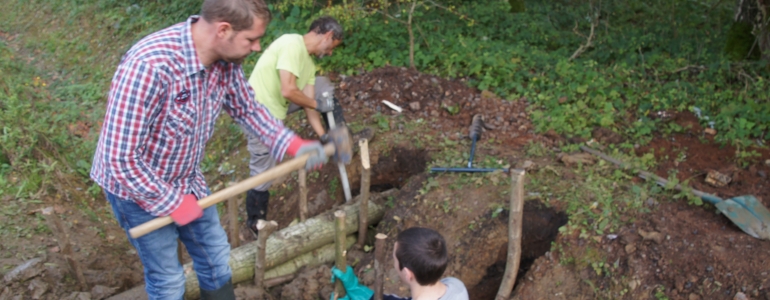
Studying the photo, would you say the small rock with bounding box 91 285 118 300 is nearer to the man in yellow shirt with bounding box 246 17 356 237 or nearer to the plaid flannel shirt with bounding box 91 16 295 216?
the man in yellow shirt with bounding box 246 17 356 237

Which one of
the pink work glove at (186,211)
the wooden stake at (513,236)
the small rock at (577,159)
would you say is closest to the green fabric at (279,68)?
the wooden stake at (513,236)

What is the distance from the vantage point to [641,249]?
388cm

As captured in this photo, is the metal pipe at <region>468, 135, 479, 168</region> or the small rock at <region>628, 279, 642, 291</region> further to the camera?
the metal pipe at <region>468, 135, 479, 168</region>

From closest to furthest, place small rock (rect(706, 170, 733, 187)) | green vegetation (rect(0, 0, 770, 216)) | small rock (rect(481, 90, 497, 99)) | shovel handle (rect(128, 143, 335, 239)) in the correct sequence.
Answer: shovel handle (rect(128, 143, 335, 239))
small rock (rect(706, 170, 733, 187))
green vegetation (rect(0, 0, 770, 216))
small rock (rect(481, 90, 497, 99))

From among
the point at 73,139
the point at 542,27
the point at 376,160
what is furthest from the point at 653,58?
the point at 73,139

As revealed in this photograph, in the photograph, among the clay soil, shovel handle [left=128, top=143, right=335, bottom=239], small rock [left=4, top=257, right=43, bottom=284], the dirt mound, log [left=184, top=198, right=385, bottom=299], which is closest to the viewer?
shovel handle [left=128, top=143, right=335, bottom=239]

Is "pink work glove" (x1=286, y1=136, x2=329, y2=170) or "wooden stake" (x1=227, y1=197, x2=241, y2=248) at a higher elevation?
"pink work glove" (x1=286, y1=136, x2=329, y2=170)

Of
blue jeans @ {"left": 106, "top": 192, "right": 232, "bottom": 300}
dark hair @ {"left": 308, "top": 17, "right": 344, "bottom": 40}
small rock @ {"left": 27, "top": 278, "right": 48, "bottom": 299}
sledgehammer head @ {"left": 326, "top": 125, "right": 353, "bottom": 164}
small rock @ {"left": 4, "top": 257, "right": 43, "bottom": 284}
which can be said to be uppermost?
dark hair @ {"left": 308, "top": 17, "right": 344, "bottom": 40}

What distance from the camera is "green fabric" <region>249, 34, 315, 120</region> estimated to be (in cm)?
430

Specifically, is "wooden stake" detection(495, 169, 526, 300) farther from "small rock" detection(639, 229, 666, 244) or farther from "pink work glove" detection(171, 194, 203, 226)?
"pink work glove" detection(171, 194, 203, 226)

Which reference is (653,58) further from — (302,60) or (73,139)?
(73,139)

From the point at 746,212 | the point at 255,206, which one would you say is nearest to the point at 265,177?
the point at 255,206

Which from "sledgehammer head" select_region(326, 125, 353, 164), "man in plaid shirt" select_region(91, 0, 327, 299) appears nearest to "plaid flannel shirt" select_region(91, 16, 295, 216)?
"man in plaid shirt" select_region(91, 0, 327, 299)

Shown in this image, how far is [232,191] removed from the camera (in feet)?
8.71
